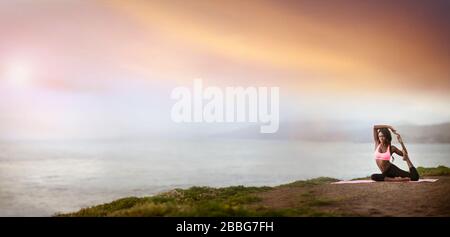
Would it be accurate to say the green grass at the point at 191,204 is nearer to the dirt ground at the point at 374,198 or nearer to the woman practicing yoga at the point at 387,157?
the dirt ground at the point at 374,198

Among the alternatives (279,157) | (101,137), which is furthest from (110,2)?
(279,157)

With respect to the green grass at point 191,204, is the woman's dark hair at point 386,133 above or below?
above

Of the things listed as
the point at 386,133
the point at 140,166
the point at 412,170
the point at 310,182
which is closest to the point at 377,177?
the point at 412,170

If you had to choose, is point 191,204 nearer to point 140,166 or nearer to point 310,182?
point 140,166

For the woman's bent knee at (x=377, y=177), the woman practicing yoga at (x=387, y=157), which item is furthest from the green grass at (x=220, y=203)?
the woman's bent knee at (x=377, y=177)

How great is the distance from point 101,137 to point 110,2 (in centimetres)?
205

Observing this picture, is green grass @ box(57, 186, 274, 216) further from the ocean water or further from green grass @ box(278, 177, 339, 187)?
green grass @ box(278, 177, 339, 187)

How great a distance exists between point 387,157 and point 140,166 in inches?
149

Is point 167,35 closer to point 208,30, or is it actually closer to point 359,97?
point 208,30

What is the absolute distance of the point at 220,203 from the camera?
8766mm

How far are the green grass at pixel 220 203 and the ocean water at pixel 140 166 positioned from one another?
10 cm

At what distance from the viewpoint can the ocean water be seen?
8.95m

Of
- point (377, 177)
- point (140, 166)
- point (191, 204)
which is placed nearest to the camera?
point (191, 204)

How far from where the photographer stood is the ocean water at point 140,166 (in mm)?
8953
